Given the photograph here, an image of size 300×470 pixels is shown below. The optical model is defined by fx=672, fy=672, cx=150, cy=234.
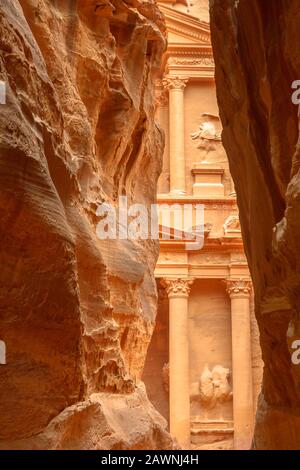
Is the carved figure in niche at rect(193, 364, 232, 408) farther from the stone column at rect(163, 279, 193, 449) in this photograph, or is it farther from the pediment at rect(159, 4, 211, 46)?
the pediment at rect(159, 4, 211, 46)

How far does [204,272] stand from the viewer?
19.3m

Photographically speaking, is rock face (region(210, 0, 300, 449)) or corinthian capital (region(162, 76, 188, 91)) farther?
corinthian capital (region(162, 76, 188, 91))

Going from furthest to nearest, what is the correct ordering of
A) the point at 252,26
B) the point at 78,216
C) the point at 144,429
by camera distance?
the point at 144,429
the point at 78,216
the point at 252,26

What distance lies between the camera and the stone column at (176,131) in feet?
67.9

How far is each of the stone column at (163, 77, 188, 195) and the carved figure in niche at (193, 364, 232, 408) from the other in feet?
18.0

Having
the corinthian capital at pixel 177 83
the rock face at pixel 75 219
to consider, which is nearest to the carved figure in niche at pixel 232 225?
the corinthian capital at pixel 177 83

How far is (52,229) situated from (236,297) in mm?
15354

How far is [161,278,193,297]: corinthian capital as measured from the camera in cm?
1889

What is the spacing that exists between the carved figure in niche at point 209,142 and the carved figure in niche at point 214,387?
21.8 feet

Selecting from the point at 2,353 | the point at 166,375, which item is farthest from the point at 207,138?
the point at 2,353

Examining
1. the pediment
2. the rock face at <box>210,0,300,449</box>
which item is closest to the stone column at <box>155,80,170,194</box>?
the pediment

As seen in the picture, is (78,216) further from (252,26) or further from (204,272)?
(204,272)

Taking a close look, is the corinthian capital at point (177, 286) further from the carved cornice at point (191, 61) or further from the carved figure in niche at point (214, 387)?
the carved cornice at point (191, 61)
